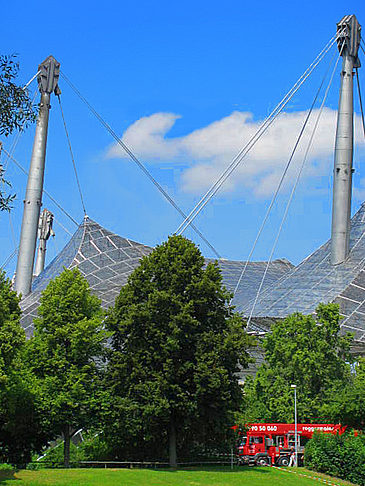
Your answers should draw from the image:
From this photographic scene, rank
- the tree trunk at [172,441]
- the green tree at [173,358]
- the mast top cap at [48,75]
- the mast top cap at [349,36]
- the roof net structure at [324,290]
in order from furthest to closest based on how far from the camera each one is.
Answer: the mast top cap at [48,75]
the mast top cap at [349,36]
the roof net structure at [324,290]
the tree trunk at [172,441]
the green tree at [173,358]

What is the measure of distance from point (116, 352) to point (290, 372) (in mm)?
17444

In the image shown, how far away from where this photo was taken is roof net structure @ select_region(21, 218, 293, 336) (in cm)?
8656

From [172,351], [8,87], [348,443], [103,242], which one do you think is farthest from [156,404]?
[103,242]

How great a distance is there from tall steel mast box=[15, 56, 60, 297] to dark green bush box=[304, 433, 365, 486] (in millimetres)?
45681

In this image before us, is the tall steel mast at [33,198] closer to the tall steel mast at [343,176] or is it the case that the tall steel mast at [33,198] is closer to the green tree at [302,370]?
the tall steel mast at [343,176]

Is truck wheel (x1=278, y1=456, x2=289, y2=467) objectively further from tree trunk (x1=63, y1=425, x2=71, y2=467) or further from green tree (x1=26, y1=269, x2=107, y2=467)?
tree trunk (x1=63, y1=425, x2=71, y2=467)

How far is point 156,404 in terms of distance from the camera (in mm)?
44219

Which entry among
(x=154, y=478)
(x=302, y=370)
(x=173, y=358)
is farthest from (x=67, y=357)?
(x=302, y=370)

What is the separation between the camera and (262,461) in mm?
54719

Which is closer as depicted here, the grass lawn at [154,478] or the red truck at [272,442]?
the grass lawn at [154,478]

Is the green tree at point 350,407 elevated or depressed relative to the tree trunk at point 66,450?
elevated

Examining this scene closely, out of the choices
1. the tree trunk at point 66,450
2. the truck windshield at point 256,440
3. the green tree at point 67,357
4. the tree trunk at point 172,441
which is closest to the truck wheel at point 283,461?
the truck windshield at point 256,440

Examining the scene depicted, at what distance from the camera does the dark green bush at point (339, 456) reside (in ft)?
151

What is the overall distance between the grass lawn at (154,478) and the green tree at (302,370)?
37.3 ft
